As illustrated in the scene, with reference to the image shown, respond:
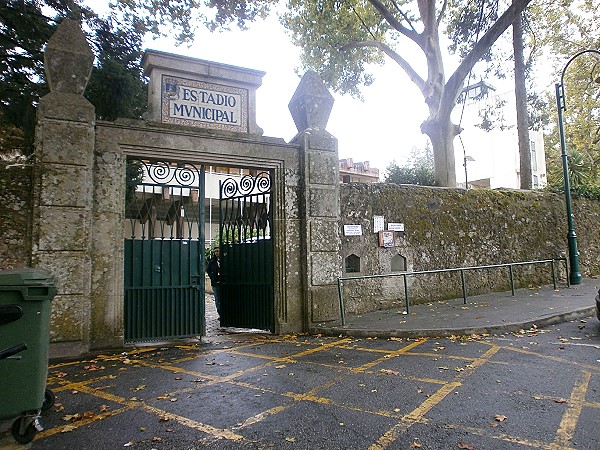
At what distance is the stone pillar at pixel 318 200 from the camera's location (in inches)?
283

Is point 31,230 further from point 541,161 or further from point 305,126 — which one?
point 541,161

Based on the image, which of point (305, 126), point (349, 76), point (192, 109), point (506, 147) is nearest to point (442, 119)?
point (349, 76)

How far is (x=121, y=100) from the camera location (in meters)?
7.11

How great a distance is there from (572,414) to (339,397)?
5.94 ft

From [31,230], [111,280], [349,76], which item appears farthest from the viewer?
[349,76]

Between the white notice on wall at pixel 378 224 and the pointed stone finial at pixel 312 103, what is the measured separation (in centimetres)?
215

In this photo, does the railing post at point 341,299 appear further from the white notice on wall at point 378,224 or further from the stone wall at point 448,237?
the white notice on wall at point 378,224

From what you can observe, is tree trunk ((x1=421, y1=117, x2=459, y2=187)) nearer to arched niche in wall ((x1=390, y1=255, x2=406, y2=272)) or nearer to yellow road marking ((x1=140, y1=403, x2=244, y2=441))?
arched niche in wall ((x1=390, y1=255, x2=406, y2=272))

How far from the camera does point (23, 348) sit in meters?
2.88

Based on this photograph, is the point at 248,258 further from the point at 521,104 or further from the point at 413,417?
the point at 521,104

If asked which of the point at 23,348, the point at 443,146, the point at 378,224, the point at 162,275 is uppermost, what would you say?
the point at 443,146

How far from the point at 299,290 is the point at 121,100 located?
4485 millimetres

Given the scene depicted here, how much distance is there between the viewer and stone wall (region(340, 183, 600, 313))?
826 cm

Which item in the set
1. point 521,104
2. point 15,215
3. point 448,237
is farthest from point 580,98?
point 15,215
